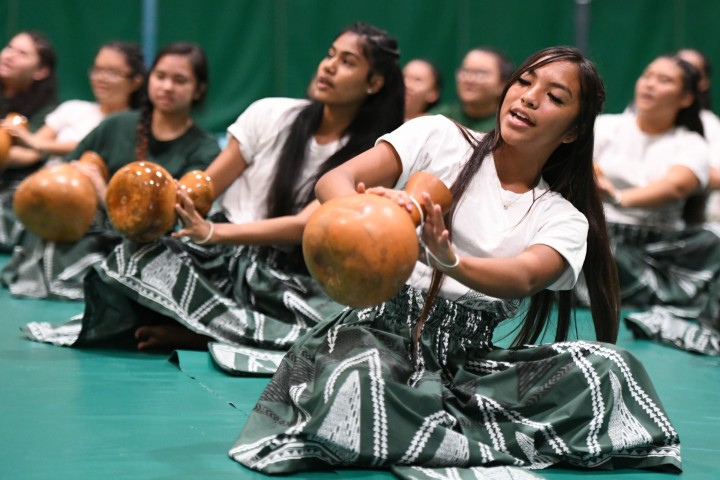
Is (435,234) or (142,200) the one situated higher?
(435,234)

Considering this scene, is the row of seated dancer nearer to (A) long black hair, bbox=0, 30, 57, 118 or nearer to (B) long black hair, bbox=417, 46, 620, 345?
(B) long black hair, bbox=417, 46, 620, 345

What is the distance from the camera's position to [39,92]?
20.5ft

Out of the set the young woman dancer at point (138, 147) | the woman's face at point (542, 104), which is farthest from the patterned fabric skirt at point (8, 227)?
the woman's face at point (542, 104)

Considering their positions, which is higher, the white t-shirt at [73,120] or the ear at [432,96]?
the ear at [432,96]

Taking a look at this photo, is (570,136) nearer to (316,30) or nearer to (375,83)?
(375,83)

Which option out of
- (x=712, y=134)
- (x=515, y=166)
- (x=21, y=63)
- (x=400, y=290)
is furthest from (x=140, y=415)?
(x=712, y=134)

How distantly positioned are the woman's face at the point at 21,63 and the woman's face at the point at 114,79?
1.77 feet

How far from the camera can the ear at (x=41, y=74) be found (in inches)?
246

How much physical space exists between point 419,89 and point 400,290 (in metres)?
4.43

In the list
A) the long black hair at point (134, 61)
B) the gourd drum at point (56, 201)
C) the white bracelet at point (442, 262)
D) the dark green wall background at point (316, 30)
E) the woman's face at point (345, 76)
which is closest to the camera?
the white bracelet at point (442, 262)

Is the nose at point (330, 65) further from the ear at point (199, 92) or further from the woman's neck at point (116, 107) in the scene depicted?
the woman's neck at point (116, 107)

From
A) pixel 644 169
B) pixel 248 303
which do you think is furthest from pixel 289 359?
pixel 644 169

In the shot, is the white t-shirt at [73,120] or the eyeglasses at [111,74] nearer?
the eyeglasses at [111,74]

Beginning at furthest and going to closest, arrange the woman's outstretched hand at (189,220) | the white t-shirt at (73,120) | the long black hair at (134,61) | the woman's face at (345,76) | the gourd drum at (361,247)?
1. the white t-shirt at (73,120)
2. the long black hair at (134,61)
3. the woman's face at (345,76)
4. the woman's outstretched hand at (189,220)
5. the gourd drum at (361,247)
